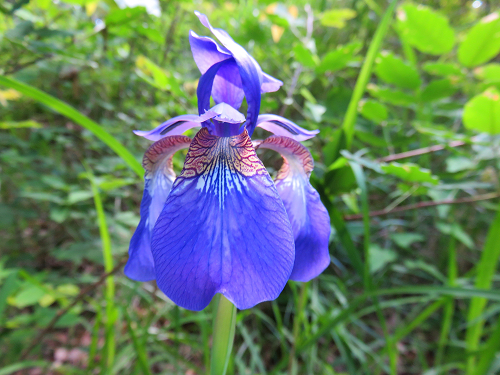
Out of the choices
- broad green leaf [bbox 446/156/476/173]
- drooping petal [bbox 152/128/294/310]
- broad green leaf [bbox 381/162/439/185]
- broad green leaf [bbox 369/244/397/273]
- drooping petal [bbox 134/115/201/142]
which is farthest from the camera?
broad green leaf [bbox 369/244/397/273]

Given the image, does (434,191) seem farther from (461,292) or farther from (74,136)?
(74,136)

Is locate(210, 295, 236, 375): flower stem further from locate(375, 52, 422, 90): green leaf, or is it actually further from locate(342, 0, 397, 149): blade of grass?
locate(375, 52, 422, 90): green leaf

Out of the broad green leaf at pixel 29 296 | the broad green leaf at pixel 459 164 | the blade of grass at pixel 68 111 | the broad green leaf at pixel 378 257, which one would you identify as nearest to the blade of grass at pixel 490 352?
the broad green leaf at pixel 378 257

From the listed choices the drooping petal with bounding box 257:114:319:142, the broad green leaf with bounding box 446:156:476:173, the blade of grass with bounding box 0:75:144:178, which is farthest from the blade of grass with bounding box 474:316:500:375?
the blade of grass with bounding box 0:75:144:178

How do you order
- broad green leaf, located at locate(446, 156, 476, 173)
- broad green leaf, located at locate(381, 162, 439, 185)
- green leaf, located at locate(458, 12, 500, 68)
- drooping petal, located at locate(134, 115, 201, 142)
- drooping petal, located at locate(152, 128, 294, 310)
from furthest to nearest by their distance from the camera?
1. broad green leaf, located at locate(446, 156, 476, 173)
2. green leaf, located at locate(458, 12, 500, 68)
3. broad green leaf, located at locate(381, 162, 439, 185)
4. drooping petal, located at locate(134, 115, 201, 142)
5. drooping petal, located at locate(152, 128, 294, 310)

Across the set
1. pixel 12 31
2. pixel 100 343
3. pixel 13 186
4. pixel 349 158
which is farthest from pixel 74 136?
pixel 349 158

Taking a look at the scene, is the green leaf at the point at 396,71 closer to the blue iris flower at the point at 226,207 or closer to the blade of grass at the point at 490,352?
the blue iris flower at the point at 226,207

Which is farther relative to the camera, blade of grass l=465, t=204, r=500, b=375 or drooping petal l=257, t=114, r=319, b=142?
blade of grass l=465, t=204, r=500, b=375
